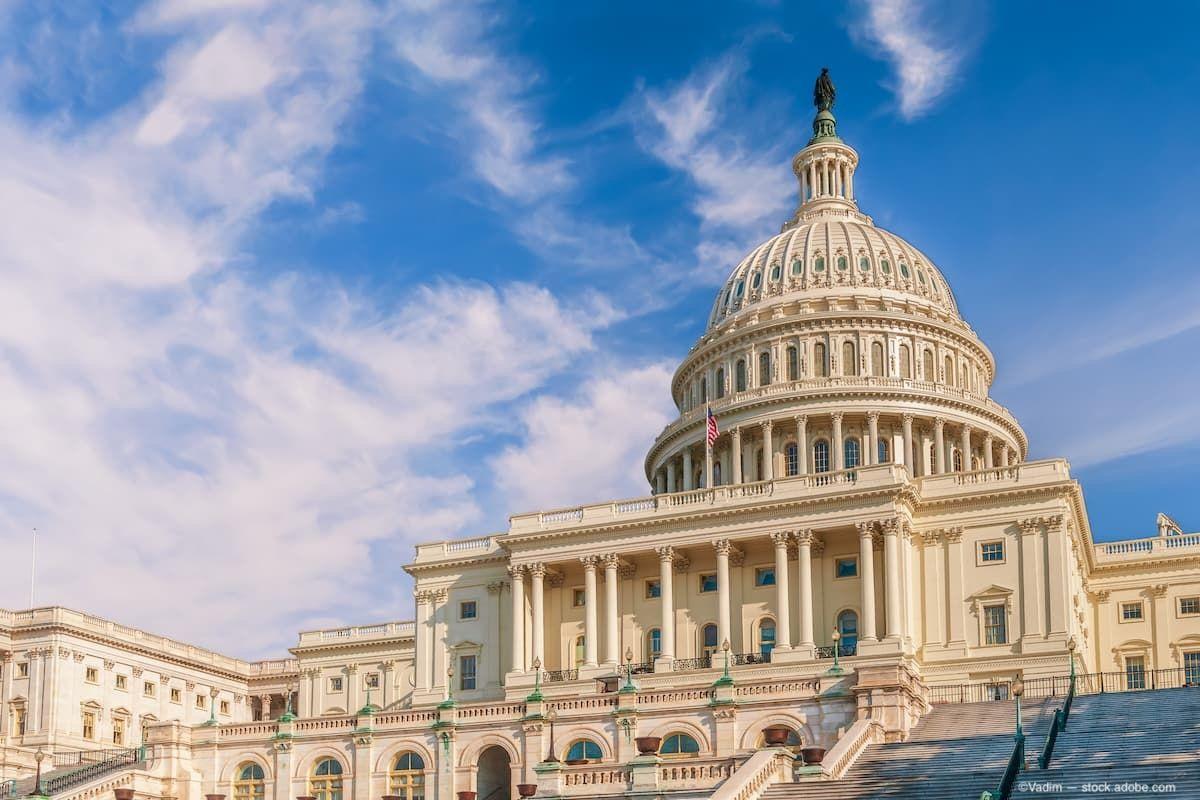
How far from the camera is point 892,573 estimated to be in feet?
283

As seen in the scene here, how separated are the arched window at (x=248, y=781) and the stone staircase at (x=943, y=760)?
2765 centimetres

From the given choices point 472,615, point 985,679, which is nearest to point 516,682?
point 472,615

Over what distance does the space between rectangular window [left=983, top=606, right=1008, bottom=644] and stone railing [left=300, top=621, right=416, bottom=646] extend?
1796 inches

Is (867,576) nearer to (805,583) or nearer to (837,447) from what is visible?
(805,583)

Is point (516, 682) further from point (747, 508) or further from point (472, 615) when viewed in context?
point (747, 508)

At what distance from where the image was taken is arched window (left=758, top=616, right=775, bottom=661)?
8969cm

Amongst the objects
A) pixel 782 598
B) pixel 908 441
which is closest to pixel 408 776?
pixel 782 598

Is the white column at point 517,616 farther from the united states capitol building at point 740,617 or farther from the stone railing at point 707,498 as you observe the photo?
the stone railing at point 707,498

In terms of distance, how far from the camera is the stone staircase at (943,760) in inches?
1772

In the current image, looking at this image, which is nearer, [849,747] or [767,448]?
[849,747]

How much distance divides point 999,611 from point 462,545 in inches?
1319

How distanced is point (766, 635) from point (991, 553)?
42.7ft

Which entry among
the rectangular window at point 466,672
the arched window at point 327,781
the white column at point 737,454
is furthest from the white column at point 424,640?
the arched window at point 327,781

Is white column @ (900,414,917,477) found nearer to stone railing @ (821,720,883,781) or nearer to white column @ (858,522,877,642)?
white column @ (858,522,877,642)
